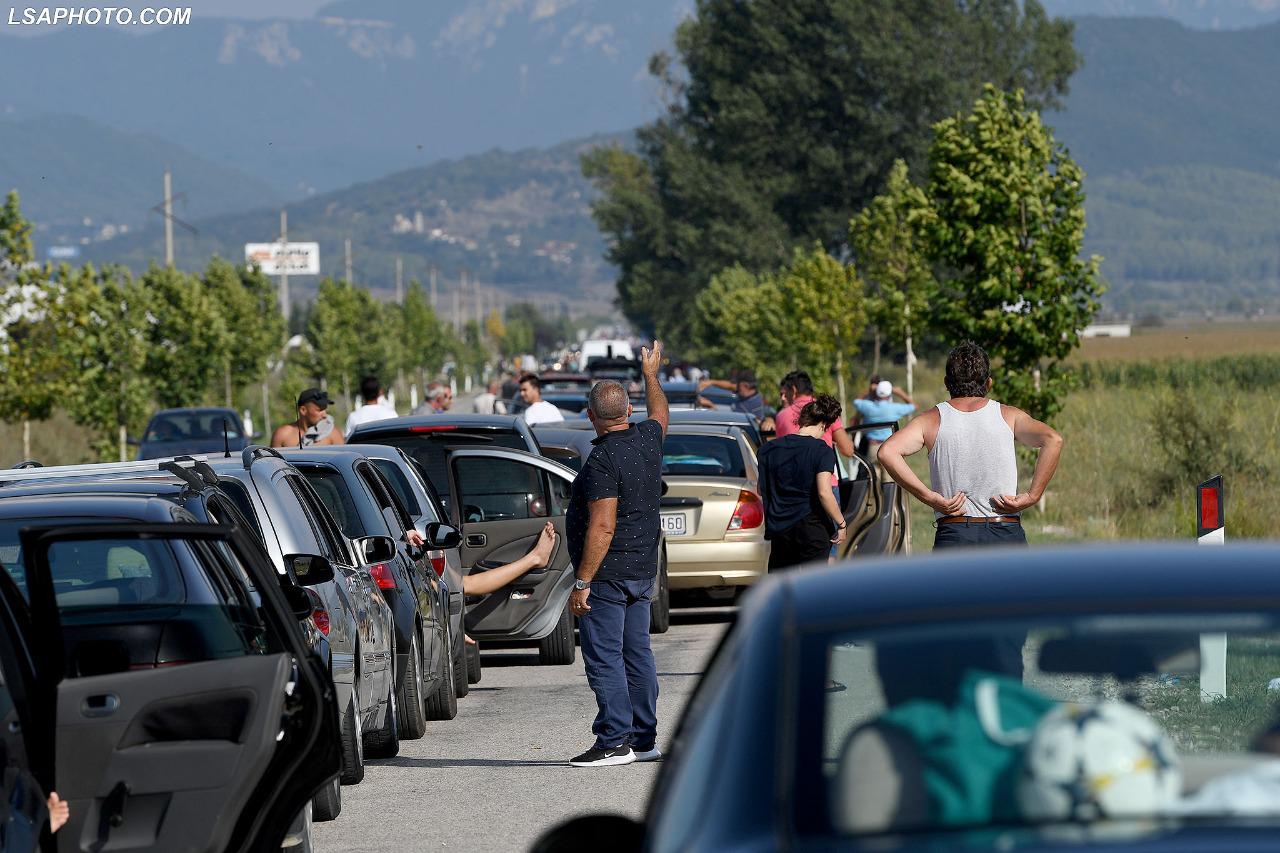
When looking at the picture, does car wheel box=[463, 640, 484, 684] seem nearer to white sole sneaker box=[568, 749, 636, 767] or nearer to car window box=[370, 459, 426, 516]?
car window box=[370, 459, 426, 516]

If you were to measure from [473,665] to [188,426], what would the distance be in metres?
24.4

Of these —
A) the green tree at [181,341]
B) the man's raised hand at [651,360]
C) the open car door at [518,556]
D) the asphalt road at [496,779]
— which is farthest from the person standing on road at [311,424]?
the green tree at [181,341]

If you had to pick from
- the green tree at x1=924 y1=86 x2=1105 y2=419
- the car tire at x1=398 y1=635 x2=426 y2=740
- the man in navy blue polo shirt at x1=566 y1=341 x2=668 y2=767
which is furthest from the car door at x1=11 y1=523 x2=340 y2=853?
the green tree at x1=924 y1=86 x2=1105 y2=419

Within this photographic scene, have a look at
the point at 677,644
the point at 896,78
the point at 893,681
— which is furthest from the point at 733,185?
the point at 893,681

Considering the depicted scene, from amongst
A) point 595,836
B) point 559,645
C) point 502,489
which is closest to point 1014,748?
point 595,836

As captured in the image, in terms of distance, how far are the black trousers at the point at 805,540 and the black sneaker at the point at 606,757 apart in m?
2.88

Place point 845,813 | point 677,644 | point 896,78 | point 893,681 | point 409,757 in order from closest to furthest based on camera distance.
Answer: point 845,813 → point 893,681 → point 409,757 → point 677,644 → point 896,78

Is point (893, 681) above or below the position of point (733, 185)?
below

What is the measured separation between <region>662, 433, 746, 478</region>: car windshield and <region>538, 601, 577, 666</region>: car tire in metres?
3.01

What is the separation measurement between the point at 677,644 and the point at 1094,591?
12.1 meters

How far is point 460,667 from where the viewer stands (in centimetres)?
1289

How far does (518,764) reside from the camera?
10.2 m

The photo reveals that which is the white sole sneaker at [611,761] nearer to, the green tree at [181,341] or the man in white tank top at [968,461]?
the man in white tank top at [968,461]

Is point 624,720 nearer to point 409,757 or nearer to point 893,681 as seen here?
point 409,757
